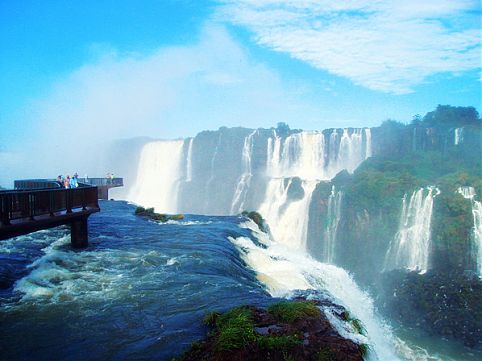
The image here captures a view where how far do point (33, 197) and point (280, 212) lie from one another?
36.1 m

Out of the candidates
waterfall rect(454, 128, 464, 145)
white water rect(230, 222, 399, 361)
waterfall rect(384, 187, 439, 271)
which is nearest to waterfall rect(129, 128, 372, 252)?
waterfall rect(384, 187, 439, 271)

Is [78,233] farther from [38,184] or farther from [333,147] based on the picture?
[333,147]

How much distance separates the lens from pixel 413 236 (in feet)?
109

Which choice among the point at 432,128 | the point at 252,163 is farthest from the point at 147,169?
the point at 432,128

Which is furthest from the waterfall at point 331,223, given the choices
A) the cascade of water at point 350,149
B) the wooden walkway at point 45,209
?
the wooden walkway at point 45,209

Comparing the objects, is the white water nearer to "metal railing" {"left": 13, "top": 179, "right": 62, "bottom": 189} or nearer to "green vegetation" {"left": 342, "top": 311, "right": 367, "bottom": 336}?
"green vegetation" {"left": 342, "top": 311, "right": 367, "bottom": 336}

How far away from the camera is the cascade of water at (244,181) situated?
188 ft

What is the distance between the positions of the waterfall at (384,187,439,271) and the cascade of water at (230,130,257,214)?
86.0 feet

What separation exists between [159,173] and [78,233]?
58.3 m

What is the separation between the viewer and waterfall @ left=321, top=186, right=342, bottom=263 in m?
39.4

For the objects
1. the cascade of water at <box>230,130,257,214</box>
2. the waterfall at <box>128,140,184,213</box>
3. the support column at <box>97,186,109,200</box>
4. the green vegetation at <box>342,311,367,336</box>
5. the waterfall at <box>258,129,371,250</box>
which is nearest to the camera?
the green vegetation at <box>342,311,367,336</box>

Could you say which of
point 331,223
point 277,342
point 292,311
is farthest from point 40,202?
point 331,223

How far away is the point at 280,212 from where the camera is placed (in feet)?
149

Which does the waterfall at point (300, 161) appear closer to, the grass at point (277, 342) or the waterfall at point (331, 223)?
the waterfall at point (331, 223)
